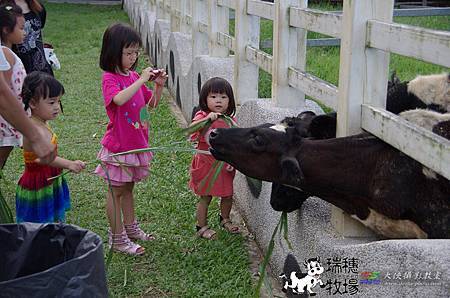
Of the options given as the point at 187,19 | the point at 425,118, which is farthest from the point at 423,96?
the point at 187,19

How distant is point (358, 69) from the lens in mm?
3197

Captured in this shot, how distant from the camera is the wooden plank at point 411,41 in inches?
102

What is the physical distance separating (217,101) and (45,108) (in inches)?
41.0

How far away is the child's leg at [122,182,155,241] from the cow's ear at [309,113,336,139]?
52.5 inches

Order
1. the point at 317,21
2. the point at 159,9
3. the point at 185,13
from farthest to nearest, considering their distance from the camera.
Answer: the point at 159,9 → the point at 185,13 → the point at 317,21

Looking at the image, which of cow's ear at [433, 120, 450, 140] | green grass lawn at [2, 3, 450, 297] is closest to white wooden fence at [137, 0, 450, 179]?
cow's ear at [433, 120, 450, 140]

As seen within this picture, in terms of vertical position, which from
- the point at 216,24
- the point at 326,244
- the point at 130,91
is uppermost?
the point at 216,24

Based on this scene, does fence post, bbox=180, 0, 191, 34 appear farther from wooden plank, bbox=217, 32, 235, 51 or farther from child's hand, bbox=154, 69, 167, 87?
child's hand, bbox=154, 69, 167, 87

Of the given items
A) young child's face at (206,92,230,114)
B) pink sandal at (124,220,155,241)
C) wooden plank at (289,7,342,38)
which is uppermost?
wooden plank at (289,7,342,38)

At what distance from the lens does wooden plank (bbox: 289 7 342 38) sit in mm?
3502

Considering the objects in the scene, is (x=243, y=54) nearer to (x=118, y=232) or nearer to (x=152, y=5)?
(x=118, y=232)

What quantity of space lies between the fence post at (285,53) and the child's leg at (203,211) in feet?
2.45

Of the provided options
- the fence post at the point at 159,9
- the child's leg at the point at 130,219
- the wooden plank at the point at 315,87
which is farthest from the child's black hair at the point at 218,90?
the fence post at the point at 159,9

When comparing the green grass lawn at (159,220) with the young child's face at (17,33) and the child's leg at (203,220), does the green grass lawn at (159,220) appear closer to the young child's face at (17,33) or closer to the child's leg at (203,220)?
the child's leg at (203,220)
